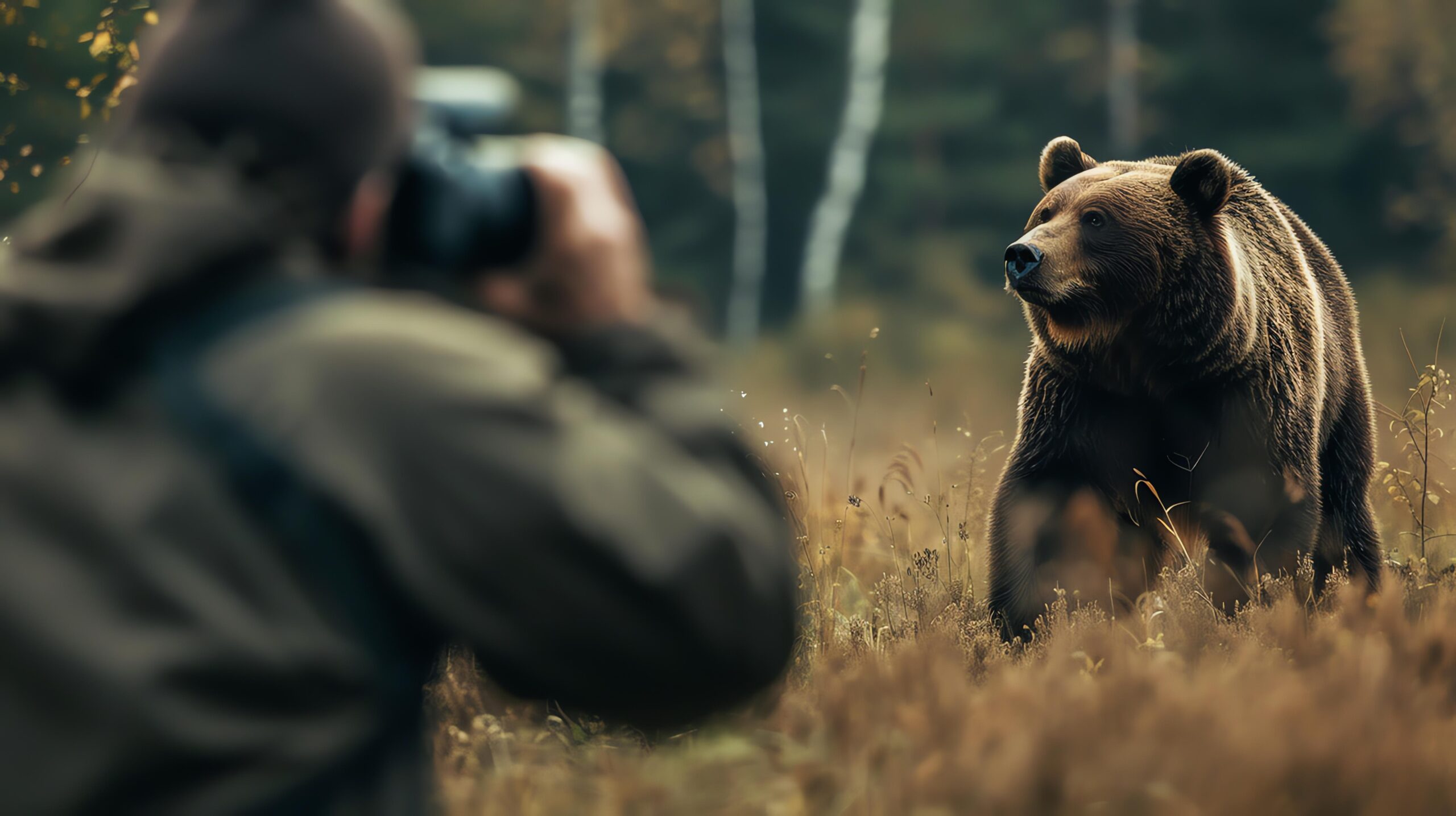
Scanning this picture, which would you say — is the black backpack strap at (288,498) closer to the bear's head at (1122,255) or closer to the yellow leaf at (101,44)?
the bear's head at (1122,255)

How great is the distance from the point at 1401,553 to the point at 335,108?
521 centimetres

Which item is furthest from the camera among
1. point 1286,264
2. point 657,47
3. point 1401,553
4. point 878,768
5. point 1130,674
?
point 657,47

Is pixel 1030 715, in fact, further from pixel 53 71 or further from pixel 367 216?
pixel 53 71

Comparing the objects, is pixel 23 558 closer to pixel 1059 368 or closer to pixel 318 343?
pixel 318 343

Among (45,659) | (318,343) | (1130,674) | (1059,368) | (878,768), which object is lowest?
(1059,368)

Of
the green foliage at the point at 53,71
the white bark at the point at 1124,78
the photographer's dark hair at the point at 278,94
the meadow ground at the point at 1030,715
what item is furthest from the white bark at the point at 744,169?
the photographer's dark hair at the point at 278,94

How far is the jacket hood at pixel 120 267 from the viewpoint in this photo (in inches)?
40.5

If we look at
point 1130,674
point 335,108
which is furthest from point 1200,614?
point 335,108

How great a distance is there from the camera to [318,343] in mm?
1040

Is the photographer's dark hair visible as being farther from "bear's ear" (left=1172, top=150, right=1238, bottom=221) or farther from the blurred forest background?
the blurred forest background

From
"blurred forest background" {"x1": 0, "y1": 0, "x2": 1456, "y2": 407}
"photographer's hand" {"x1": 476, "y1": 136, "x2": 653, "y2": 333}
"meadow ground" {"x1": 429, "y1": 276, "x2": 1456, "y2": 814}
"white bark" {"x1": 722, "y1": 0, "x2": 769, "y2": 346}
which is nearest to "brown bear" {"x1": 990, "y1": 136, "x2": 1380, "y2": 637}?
"meadow ground" {"x1": 429, "y1": 276, "x2": 1456, "y2": 814}

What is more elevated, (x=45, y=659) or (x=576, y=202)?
(x=576, y=202)

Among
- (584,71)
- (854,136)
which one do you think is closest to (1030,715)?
(584,71)

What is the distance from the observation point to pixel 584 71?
20219 mm
